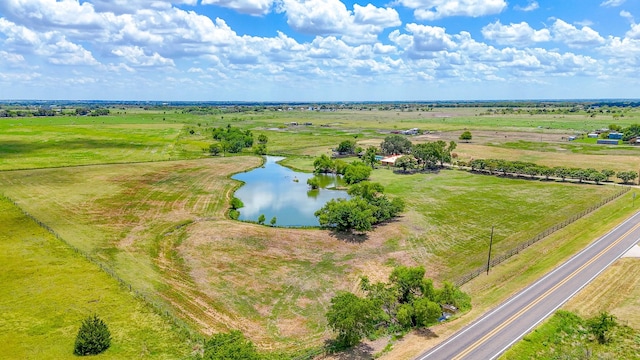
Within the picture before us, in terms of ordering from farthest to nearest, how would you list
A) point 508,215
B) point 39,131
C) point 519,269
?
point 39,131, point 508,215, point 519,269

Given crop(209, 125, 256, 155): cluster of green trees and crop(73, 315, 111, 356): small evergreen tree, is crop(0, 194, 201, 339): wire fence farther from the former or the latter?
crop(209, 125, 256, 155): cluster of green trees

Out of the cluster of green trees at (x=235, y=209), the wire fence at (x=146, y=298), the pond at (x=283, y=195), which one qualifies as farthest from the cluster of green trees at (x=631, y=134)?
the wire fence at (x=146, y=298)

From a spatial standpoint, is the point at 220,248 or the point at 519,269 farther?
the point at 220,248

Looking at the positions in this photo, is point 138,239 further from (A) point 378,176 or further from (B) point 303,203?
(A) point 378,176

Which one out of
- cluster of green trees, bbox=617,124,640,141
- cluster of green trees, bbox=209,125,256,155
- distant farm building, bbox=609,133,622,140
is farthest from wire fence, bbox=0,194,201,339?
distant farm building, bbox=609,133,622,140

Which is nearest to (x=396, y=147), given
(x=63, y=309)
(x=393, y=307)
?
(x=393, y=307)

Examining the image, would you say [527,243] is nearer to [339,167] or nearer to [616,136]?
[339,167]

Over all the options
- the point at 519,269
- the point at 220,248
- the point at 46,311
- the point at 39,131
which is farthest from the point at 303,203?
the point at 39,131
